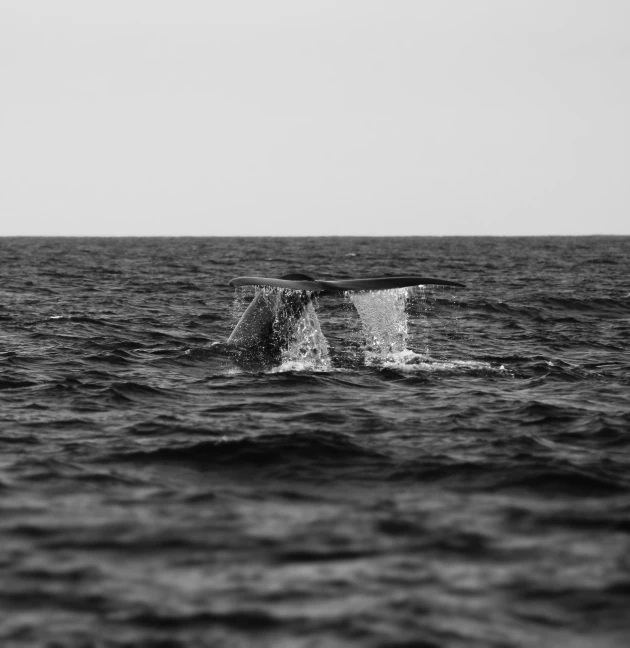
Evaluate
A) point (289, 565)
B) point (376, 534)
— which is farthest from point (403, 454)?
point (289, 565)

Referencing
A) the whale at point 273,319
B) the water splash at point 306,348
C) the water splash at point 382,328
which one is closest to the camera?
the whale at point 273,319

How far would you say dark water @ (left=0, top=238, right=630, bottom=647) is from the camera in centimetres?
572

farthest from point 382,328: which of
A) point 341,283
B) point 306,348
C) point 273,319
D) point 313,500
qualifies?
point 313,500

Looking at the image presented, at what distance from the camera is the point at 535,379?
14734 mm

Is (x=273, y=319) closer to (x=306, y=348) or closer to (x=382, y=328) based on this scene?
(x=306, y=348)

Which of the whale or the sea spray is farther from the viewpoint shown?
the sea spray

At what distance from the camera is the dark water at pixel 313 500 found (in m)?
5.72

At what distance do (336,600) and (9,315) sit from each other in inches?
782

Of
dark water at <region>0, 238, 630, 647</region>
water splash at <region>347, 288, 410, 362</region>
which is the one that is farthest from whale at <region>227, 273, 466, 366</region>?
water splash at <region>347, 288, 410, 362</region>

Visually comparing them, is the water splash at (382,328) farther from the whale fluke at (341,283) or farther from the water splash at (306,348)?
the water splash at (306,348)

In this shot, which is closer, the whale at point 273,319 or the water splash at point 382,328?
the whale at point 273,319

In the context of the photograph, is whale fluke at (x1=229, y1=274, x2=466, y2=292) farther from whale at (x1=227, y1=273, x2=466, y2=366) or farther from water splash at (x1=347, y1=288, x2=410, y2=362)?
water splash at (x1=347, y1=288, x2=410, y2=362)

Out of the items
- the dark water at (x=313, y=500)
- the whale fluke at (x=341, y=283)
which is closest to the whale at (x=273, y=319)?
the whale fluke at (x=341, y=283)

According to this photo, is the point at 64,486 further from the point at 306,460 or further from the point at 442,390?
the point at 442,390
